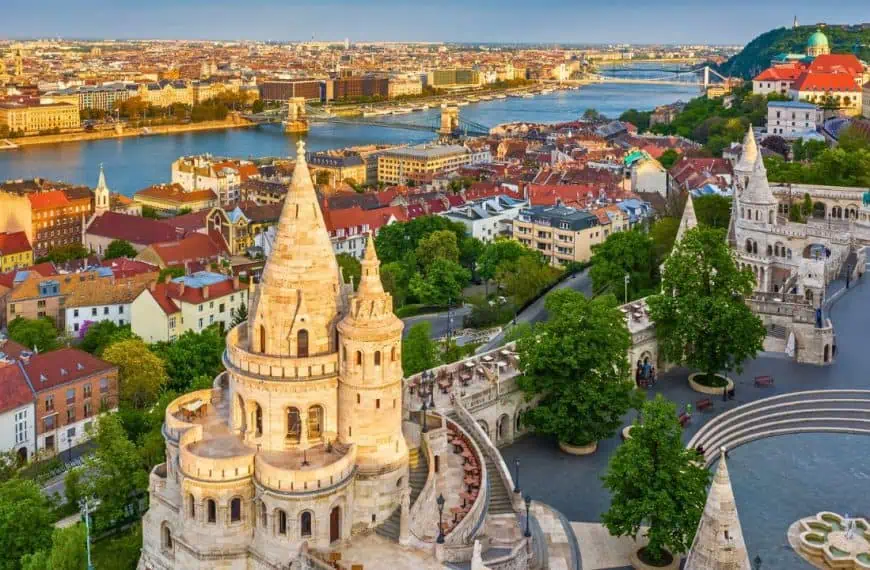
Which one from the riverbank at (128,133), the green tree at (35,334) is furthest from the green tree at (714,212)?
the riverbank at (128,133)

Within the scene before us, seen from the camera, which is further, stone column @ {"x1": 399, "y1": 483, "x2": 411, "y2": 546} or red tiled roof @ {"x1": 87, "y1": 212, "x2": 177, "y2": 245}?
red tiled roof @ {"x1": 87, "y1": 212, "x2": 177, "y2": 245}

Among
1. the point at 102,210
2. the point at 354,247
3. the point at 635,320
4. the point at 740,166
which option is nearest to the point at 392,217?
the point at 354,247

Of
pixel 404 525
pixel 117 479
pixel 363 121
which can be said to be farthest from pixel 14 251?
pixel 363 121

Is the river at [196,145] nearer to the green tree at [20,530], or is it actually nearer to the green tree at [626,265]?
the green tree at [626,265]

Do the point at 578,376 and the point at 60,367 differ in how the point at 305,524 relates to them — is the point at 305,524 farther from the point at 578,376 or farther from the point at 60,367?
the point at 60,367

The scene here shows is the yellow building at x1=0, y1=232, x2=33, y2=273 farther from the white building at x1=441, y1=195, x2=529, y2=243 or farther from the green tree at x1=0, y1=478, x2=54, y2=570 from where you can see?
the green tree at x1=0, y1=478, x2=54, y2=570

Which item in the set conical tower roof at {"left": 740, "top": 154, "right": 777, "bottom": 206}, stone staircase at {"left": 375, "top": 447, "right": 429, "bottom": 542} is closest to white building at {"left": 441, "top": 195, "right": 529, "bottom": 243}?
conical tower roof at {"left": 740, "top": 154, "right": 777, "bottom": 206}

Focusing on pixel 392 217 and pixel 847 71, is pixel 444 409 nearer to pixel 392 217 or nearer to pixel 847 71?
pixel 392 217

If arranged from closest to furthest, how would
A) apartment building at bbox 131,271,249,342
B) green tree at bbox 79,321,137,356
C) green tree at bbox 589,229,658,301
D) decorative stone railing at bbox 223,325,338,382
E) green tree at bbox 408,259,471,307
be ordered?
decorative stone railing at bbox 223,325,338,382 < green tree at bbox 79,321,137,356 < green tree at bbox 589,229,658,301 < apartment building at bbox 131,271,249,342 < green tree at bbox 408,259,471,307
